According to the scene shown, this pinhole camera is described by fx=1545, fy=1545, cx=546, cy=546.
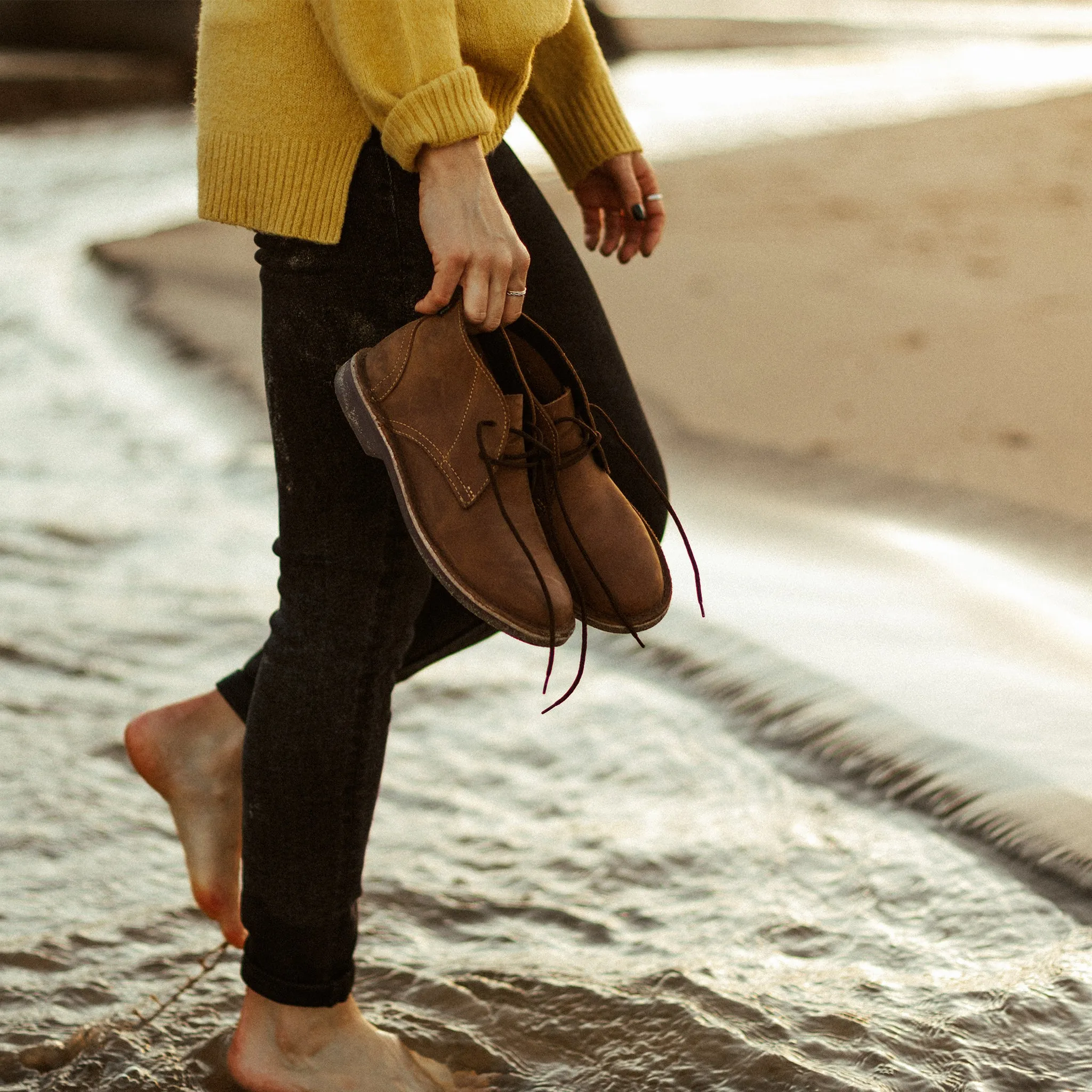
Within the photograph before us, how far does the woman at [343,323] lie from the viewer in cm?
113

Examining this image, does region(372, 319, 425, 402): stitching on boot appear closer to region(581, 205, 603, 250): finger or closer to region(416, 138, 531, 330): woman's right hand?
region(416, 138, 531, 330): woman's right hand

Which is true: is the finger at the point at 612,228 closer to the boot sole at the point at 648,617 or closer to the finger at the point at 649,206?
Result: the finger at the point at 649,206

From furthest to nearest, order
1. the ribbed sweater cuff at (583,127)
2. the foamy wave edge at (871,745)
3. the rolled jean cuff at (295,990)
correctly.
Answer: the foamy wave edge at (871,745), the ribbed sweater cuff at (583,127), the rolled jean cuff at (295,990)

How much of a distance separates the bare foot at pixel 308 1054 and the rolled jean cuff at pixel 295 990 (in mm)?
17

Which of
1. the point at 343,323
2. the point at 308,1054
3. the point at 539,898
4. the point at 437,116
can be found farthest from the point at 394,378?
the point at 539,898

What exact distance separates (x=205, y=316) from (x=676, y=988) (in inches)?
137

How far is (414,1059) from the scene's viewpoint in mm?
1433

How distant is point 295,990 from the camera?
4.41 feet

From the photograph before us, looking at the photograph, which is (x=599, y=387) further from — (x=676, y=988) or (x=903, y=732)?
(x=903, y=732)

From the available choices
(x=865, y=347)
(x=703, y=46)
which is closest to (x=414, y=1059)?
(x=865, y=347)

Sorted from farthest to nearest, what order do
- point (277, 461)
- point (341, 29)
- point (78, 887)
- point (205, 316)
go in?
point (205, 316) < point (78, 887) < point (277, 461) < point (341, 29)

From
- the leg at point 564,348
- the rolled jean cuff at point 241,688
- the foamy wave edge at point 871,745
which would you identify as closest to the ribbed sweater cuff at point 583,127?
the leg at point 564,348

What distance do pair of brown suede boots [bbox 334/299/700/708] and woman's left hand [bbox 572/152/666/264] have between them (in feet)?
1.21

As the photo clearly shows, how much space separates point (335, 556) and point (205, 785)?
0.42 m
